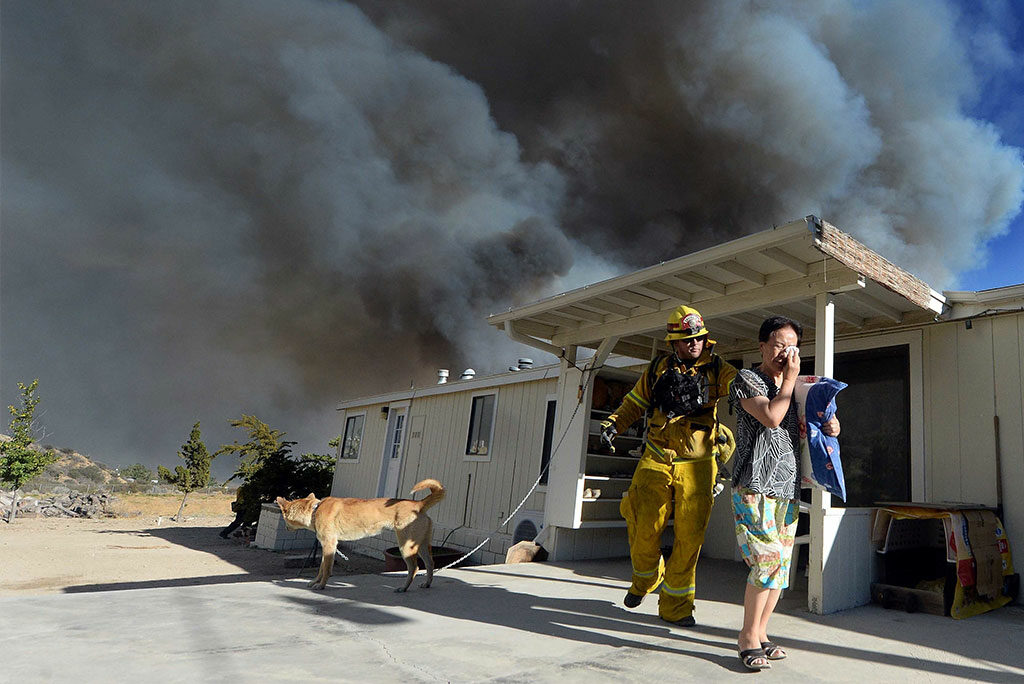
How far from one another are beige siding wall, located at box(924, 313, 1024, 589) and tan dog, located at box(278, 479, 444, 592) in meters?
4.04

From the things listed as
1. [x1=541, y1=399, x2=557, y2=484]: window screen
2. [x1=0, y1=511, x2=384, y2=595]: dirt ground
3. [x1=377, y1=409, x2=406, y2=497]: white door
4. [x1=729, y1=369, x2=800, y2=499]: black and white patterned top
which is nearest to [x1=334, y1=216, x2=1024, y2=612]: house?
[x1=541, y1=399, x2=557, y2=484]: window screen

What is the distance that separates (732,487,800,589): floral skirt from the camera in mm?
2367

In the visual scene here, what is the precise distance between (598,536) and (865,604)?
110 inches

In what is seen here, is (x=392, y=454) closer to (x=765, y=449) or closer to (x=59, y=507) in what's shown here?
(x=765, y=449)

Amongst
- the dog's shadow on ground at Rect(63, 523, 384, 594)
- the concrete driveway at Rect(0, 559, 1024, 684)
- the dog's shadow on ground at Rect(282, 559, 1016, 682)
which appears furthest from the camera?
the dog's shadow on ground at Rect(63, 523, 384, 594)

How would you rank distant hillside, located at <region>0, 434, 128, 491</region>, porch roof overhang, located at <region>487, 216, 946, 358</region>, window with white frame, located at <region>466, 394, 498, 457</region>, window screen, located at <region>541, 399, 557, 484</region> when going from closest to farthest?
porch roof overhang, located at <region>487, 216, 946, 358</region>
window screen, located at <region>541, 399, 557, 484</region>
window with white frame, located at <region>466, 394, 498, 457</region>
distant hillside, located at <region>0, 434, 128, 491</region>

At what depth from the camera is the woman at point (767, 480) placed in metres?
2.38

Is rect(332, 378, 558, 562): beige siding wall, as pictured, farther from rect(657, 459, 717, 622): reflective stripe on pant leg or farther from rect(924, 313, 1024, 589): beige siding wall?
rect(657, 459, 717, 622): reflective stripe on pant leg

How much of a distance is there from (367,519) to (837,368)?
4.52 m

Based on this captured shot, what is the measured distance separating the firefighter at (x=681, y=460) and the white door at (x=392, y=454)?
9.43 m

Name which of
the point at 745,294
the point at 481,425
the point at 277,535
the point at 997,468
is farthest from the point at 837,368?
the point at 277,535

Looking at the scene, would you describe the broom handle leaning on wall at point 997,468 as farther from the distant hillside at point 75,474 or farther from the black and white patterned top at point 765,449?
the distant hillside at point 75,474

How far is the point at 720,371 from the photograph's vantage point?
3.24 m

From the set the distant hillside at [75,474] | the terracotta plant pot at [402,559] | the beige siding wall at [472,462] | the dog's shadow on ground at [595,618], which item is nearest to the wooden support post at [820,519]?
the dog's shadow on ground at [595,618]
